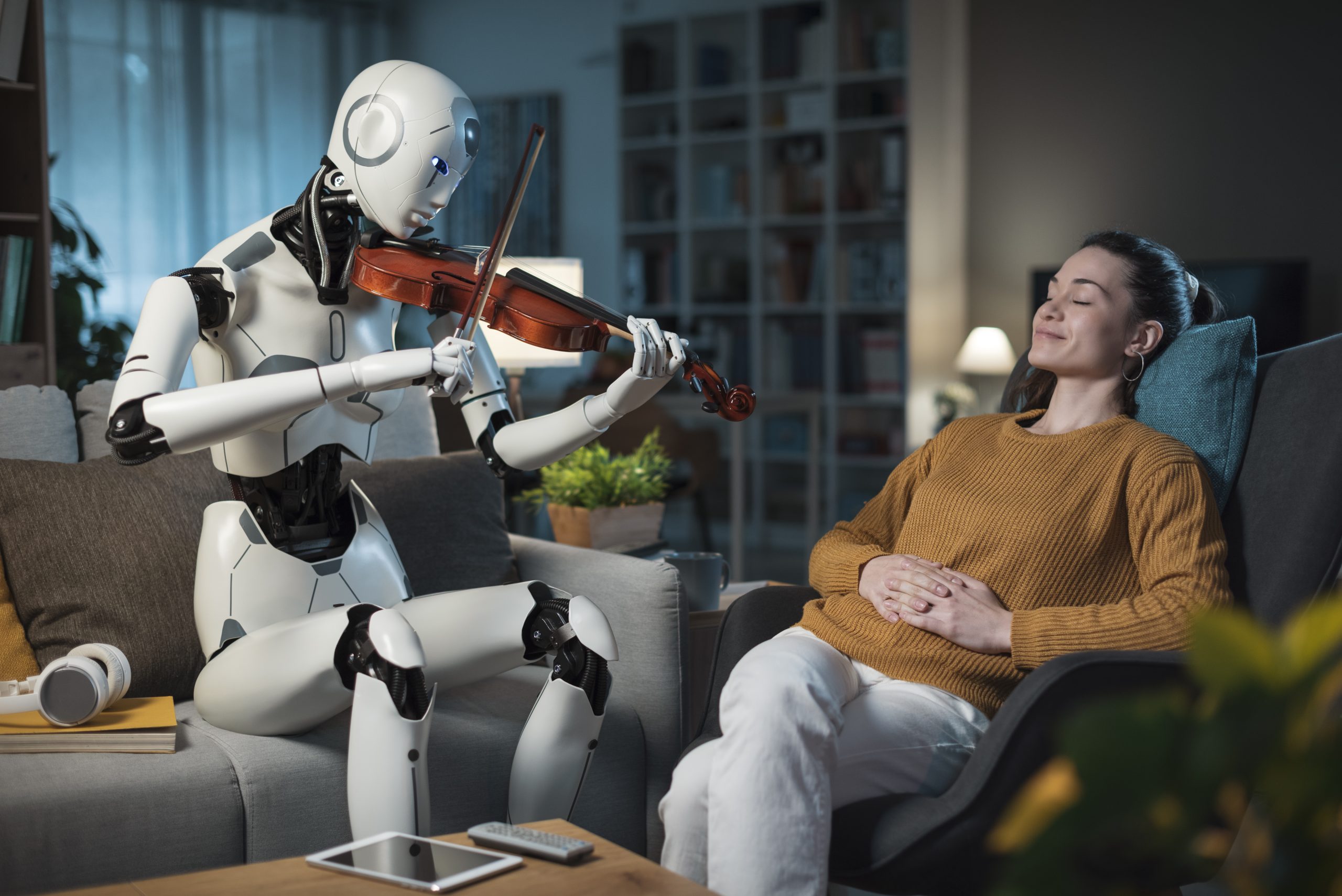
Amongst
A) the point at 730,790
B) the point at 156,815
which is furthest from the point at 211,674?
the point at 730,790

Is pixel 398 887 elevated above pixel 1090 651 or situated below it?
below

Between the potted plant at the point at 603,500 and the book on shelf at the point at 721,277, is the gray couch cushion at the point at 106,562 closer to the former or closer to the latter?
the potted plant at the point at 603,500

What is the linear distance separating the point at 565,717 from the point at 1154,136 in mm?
4193

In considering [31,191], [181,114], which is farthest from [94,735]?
[181,114]

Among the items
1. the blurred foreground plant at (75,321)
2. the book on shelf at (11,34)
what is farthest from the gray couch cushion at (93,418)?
the blurred foreground plant at (75,321)

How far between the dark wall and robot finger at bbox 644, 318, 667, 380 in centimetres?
368

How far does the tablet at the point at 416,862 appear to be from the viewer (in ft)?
3.43

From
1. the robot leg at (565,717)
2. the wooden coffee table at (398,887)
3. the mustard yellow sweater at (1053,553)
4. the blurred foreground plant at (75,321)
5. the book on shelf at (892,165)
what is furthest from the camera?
the book on shelf at (892,165)

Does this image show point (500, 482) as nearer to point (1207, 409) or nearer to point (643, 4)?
point (1207, 409)

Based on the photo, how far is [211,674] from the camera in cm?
149

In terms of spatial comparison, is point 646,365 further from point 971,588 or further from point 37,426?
point 37,426

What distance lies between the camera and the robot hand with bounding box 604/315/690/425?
146cm

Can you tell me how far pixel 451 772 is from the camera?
1555mm

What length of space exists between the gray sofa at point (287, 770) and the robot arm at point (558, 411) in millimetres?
262
